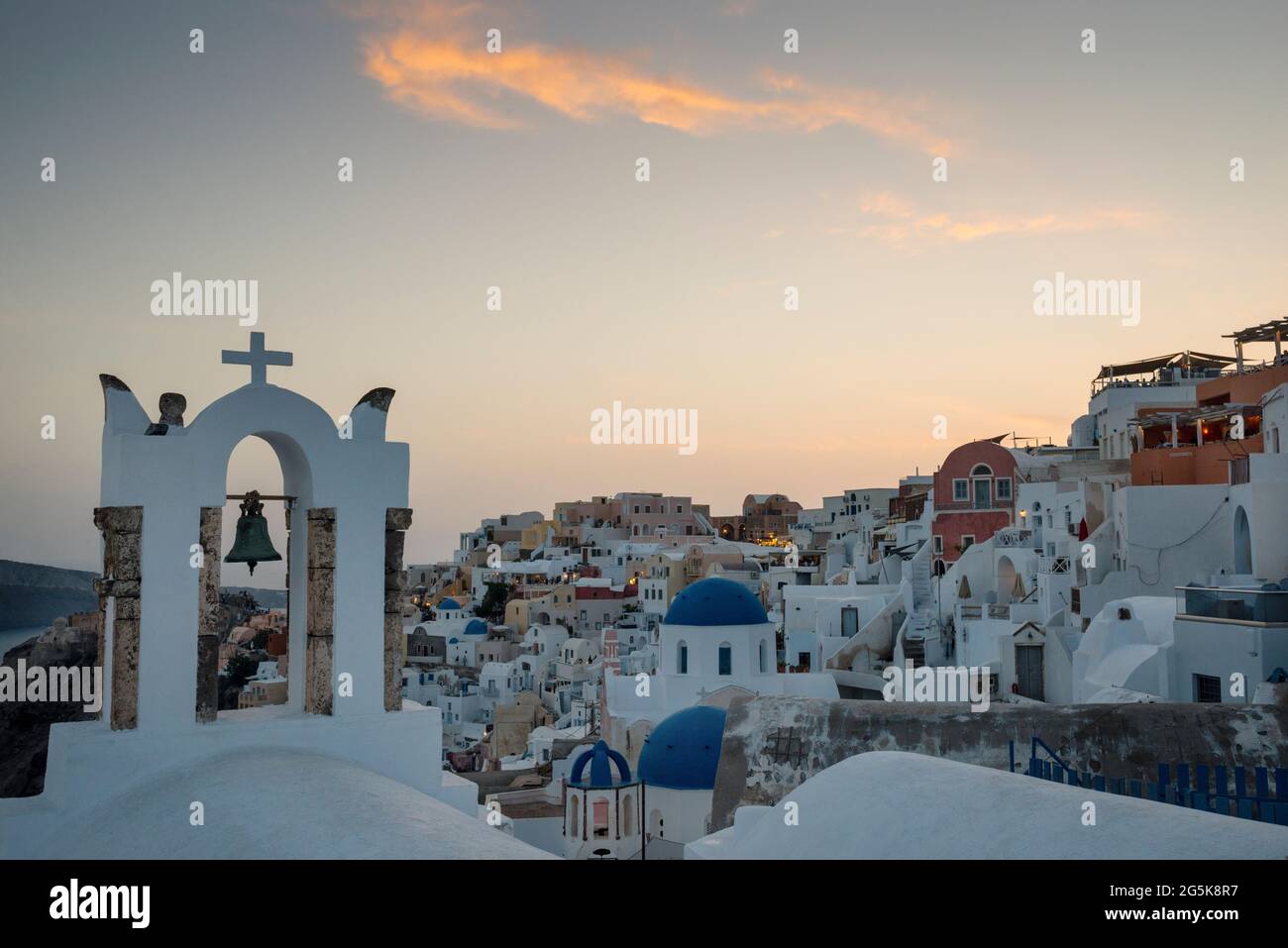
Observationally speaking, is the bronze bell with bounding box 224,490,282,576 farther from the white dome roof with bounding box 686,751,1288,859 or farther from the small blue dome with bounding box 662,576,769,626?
the small blue dome with bounding box 662,576,769,626

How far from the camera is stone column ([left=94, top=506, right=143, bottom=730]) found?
231 inches

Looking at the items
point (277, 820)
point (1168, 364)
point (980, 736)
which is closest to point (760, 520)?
point (1168, 364)

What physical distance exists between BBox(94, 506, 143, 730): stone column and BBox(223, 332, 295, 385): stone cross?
1006 millimetres

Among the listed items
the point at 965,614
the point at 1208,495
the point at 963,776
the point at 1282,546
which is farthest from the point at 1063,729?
the point at 965,614

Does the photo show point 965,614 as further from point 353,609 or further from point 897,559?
point 353,609

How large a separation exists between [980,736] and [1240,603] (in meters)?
6.16

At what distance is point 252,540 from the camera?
698 centimetres

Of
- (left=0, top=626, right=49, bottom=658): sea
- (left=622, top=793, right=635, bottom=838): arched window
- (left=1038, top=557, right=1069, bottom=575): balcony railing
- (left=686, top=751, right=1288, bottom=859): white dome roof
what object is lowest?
(left=622, top=793, right=635, bottom=838): arched window

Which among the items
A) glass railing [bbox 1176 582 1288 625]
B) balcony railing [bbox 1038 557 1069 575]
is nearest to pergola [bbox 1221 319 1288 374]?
balcony railing [bbox 1038 557 1069 575]

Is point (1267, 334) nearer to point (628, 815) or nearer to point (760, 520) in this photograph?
point (628, 815)

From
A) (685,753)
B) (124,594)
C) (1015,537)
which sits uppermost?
(1015,537)

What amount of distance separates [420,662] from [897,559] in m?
28.7

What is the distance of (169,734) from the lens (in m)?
5.88

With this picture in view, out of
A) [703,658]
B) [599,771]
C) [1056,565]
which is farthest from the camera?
[1056,565]
